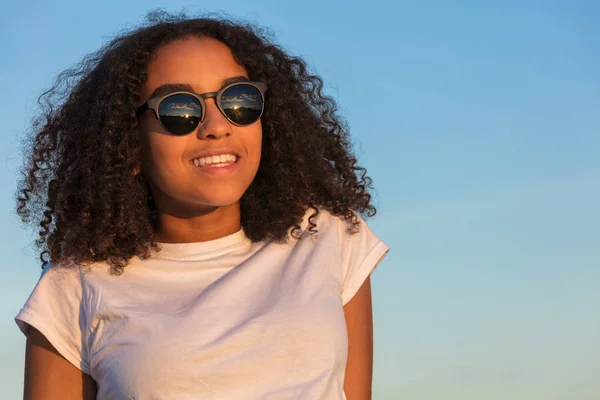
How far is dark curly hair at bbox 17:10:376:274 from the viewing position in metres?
4.65

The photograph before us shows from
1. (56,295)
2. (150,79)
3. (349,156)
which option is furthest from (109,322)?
(349,156)

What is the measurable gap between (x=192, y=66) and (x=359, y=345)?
1.69m

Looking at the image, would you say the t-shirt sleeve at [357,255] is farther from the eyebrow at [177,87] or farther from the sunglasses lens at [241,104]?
the eyebrow at [177,87]

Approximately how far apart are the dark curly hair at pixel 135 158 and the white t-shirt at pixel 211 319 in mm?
140

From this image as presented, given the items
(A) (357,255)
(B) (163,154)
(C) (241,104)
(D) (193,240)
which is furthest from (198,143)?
(A) (357,255)

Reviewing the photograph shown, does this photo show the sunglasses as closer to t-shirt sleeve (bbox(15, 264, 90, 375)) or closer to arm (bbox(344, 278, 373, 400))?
t-shirt sleeve (bbox(15, 264, 90, 375))

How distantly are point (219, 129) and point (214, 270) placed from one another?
706 mm

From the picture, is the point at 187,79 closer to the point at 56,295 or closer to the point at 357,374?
the point at 56,295

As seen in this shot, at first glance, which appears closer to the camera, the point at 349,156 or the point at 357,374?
the point at 357,374

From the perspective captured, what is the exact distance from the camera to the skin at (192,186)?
445 cm

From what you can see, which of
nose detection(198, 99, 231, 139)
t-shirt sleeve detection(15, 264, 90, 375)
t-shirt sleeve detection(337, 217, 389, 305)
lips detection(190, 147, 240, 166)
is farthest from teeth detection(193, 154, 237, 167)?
t-shirt sleeve detection(15, 264, 90, 375)

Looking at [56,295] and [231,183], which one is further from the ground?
[231,183]

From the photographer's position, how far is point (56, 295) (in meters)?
4.55

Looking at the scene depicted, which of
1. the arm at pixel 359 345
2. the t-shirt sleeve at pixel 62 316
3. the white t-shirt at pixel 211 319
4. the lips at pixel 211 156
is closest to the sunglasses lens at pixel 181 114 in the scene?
the lips at pixel 211 156
